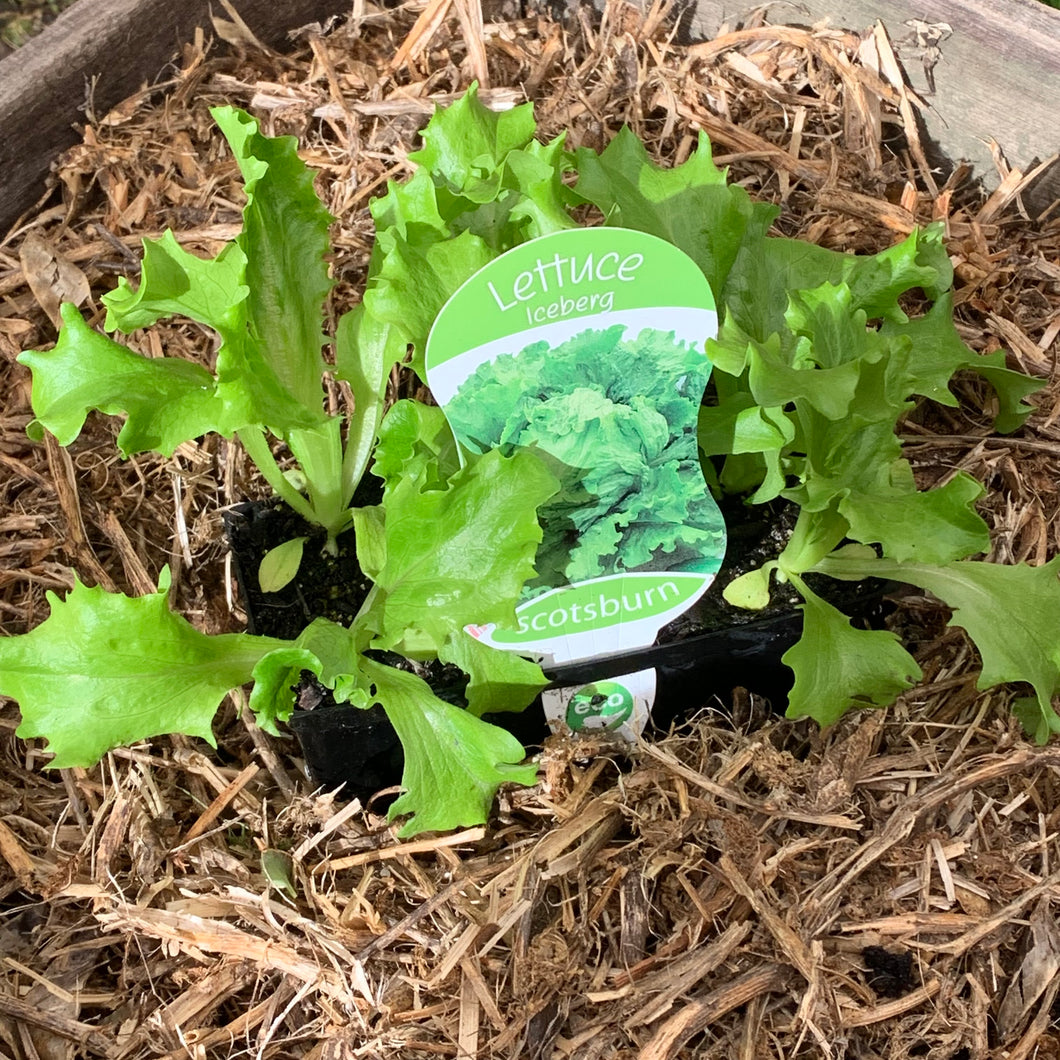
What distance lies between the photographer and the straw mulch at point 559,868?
1.11 m

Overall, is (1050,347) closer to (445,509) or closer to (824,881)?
(824,881)

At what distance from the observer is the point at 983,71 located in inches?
61.1

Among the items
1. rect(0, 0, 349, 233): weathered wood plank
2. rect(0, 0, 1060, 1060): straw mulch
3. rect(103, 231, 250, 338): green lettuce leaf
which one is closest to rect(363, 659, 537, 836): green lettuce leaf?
rect(0, 0, 1060, 1060): straw mulch

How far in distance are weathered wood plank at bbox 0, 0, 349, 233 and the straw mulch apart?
202mm

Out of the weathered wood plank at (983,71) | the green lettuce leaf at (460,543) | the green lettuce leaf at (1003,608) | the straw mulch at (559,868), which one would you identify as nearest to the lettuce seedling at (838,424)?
the green lettuce leaf at (1003,608)

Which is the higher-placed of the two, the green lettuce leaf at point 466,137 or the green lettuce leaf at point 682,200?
the green lettuce leaf at point 466,137

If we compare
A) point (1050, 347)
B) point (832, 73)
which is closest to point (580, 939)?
point (1050, 347)

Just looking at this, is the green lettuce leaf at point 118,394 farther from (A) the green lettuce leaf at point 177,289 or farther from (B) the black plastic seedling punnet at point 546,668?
(B) the black plastic seedling punnet at point 546,668

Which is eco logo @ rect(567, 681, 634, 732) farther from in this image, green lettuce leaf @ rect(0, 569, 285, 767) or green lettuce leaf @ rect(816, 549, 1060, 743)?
green lettuce leaf @ rect(0, 569, 285, 767)

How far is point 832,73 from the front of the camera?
170 cm

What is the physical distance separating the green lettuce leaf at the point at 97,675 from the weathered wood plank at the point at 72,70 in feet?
2.84

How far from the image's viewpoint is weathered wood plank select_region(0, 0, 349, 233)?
1.56m

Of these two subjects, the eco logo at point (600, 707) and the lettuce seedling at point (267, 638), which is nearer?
the lettuce seedling at point (267, 638)

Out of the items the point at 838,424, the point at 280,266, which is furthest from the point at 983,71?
the point at 280,266
